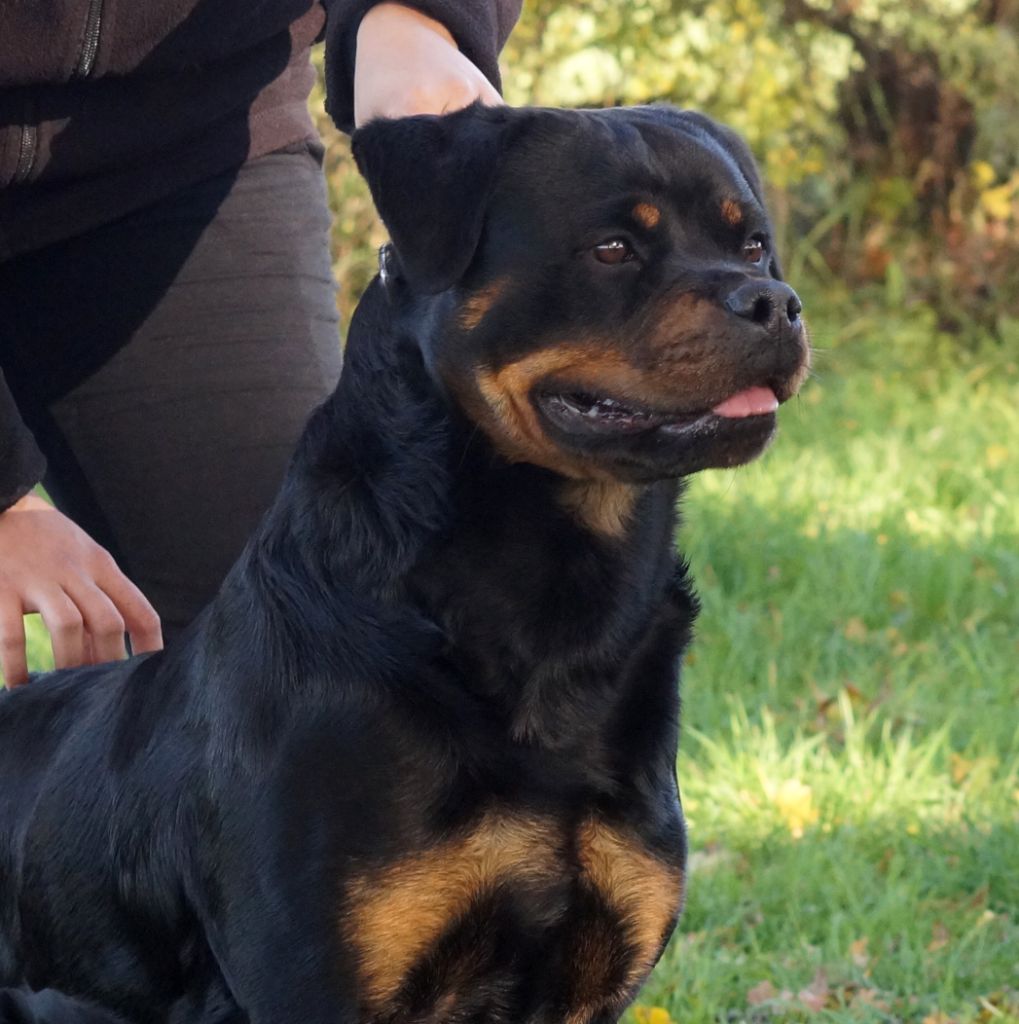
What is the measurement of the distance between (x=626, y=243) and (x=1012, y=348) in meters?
8.05

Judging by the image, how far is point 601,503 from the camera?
2.81m

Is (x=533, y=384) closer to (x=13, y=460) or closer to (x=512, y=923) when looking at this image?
(x=512, y=923)

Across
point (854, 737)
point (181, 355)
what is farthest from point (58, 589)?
point (854, 737)

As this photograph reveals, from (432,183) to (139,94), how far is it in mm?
775

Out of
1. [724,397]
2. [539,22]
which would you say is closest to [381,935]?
[724,397]

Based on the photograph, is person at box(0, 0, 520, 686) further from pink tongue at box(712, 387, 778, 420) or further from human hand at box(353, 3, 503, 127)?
pink tongue at box(712, 387, 778, 420)

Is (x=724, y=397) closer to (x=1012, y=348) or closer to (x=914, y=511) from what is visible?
(x=914, y=511)

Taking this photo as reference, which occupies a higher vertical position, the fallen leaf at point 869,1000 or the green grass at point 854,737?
the fallen leaf at point 869,1000

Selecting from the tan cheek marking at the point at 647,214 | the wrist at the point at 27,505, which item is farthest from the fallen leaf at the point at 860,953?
the wrist at the point at 27,505

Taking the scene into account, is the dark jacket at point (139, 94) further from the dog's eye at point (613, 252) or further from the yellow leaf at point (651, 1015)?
the yellow leaf at point (651, 1015)

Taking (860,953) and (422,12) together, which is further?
(860,953)

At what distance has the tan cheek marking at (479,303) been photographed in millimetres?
2686

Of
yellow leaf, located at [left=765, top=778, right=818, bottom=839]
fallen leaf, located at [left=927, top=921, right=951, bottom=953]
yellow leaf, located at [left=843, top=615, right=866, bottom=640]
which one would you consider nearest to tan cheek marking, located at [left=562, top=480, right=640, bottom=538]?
fallen leaf, located at [left=927, top=921, right=951, bottom=953]

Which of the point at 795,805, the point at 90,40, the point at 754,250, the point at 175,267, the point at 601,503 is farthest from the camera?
the point at 795,805
